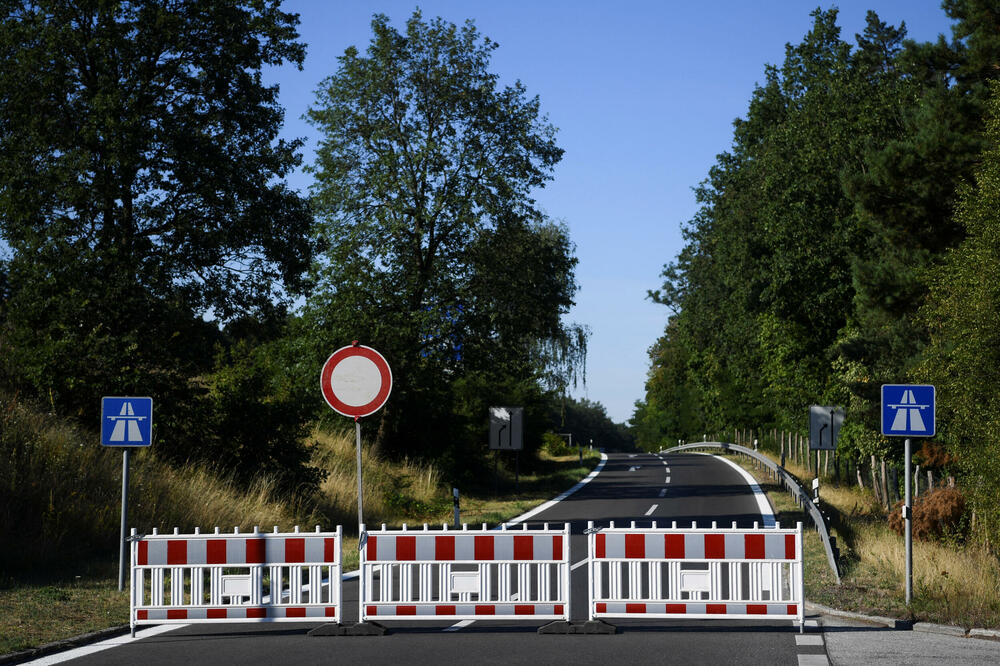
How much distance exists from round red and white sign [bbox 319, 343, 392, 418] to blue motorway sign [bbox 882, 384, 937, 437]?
223 inches

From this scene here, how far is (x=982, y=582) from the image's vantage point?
12.6 meters

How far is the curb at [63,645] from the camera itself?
8.90 meters

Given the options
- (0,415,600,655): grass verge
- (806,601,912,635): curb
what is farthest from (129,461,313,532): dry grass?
(806,601,912,635): curb

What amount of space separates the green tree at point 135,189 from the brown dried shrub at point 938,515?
14278 mm

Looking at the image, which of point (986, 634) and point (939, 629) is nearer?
point (986, 634)

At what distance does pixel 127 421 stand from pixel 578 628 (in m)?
6.42

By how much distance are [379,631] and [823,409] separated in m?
28.5

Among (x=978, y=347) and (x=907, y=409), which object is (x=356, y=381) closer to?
(x=907, y=409)

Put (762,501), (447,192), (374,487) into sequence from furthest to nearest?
(447,192) → (762,501) → (374,487)

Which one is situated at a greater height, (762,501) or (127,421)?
(127,421)

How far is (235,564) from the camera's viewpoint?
10.1 meters

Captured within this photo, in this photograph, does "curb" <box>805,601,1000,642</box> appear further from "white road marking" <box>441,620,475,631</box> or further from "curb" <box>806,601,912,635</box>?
"white road marking" <box>441,620,475,631</box>

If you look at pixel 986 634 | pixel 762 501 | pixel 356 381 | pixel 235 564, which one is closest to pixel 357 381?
pixel 356 381

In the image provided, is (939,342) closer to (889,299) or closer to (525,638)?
(889,299)
